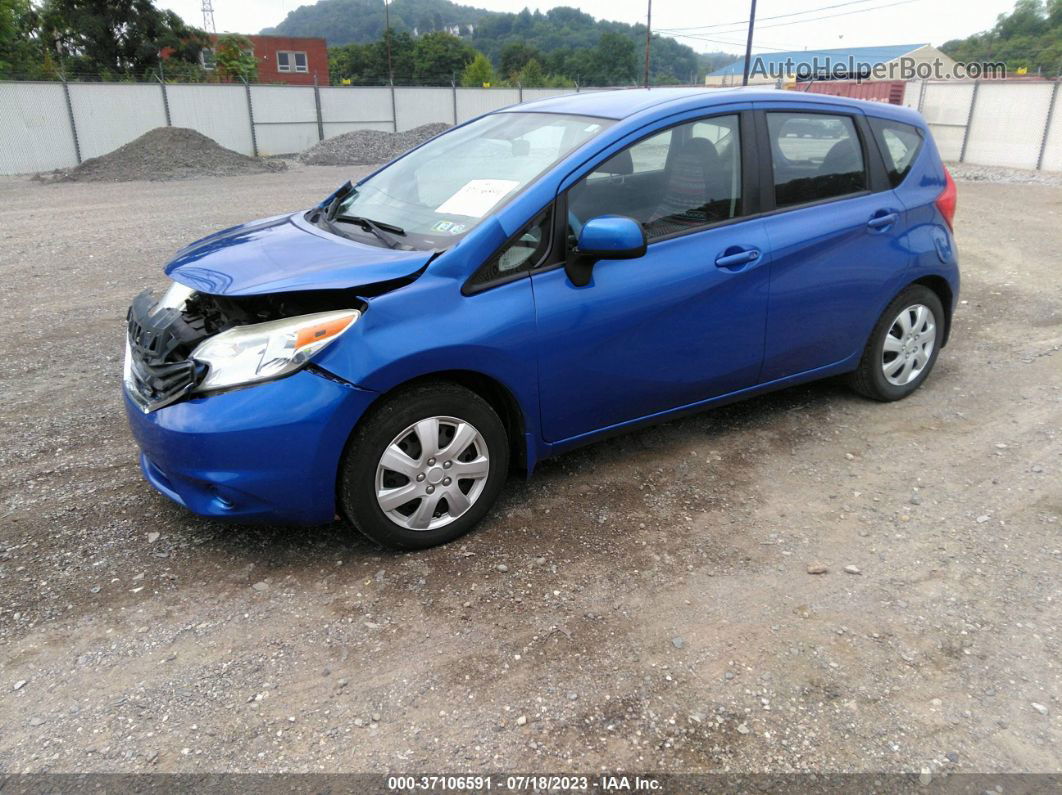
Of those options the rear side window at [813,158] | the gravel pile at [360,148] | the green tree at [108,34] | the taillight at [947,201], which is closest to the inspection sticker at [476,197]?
the rear side window at [813,158]

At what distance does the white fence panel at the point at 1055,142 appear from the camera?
19781mm

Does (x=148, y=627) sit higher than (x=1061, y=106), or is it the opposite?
(x=1061, y=106)

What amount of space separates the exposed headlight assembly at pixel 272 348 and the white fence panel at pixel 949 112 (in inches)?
938

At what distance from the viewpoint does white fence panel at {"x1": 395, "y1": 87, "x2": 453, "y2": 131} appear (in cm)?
3144

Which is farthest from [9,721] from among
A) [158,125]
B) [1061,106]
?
[158,125]

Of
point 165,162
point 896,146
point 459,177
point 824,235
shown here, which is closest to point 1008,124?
point 896,146

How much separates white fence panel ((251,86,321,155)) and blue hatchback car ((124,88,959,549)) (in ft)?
87.6

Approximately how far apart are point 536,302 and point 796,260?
1561 mm

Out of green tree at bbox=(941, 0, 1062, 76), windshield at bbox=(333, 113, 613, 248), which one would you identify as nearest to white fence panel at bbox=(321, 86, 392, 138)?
windshield at bbox=(333, 113, 613, 248)

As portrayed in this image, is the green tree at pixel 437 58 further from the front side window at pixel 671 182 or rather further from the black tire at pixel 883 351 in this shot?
the front side window at pixel 671 182

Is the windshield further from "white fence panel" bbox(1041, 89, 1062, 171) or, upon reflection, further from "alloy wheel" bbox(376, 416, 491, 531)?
"white fence panel" bbox(1041, 89, 1062, 171)

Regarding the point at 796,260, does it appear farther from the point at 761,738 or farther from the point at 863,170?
the point at 761,738

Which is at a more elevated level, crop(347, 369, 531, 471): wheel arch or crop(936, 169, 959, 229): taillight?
crop(936, 169, 959, 229): taillight

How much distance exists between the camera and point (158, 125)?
25.5 metres
